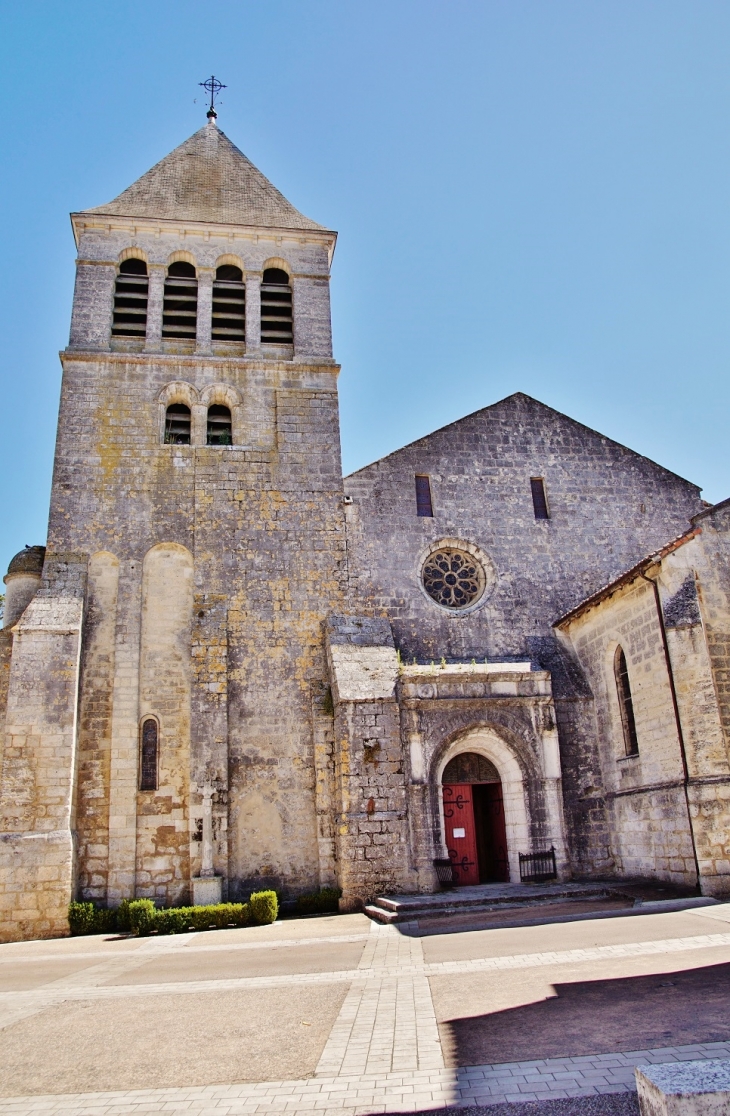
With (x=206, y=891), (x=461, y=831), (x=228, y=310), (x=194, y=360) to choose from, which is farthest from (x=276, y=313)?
(x=206, y=891)

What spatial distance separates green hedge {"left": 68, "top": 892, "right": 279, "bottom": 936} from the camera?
12.7 meters

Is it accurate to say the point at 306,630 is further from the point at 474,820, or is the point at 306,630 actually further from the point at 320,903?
the point at 320,903

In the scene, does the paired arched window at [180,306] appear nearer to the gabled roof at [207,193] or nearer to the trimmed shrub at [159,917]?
the gabled roof at [207,193]

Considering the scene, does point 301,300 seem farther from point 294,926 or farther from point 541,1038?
point 541,1038

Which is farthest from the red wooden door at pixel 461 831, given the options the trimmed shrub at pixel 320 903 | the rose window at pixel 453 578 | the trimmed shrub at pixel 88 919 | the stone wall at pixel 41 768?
the stone wall at pixel 41 768

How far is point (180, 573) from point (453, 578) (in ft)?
19.1

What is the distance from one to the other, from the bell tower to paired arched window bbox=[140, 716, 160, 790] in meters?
0.04

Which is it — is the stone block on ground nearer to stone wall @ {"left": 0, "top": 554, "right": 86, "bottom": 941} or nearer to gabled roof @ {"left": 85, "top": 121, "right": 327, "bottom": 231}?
stone wall @ {"left": 0, "top": 554, "right": 86, "bottom": 941}

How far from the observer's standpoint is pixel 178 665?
15539mm

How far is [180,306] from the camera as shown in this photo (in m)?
18.8

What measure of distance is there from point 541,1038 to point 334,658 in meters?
9.75

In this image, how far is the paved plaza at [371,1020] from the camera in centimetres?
484

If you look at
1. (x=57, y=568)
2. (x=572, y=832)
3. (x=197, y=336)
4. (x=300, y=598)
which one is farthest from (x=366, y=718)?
(x=197, y=336)

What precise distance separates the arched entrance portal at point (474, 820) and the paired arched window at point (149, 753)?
547 centimetres
